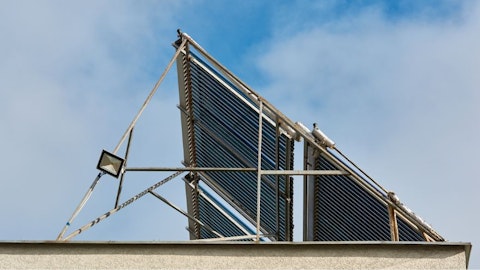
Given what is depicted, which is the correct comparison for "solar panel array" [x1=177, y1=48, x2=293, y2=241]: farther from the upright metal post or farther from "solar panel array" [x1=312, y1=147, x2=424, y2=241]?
the upright metal post

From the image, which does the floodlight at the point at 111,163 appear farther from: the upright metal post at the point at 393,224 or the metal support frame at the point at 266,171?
the upright metal post at the point at 393,224

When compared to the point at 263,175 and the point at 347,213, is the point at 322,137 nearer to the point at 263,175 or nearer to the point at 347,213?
the point at 347,213

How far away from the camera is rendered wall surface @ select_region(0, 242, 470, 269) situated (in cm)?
1452

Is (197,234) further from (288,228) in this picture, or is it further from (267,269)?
(267,269)

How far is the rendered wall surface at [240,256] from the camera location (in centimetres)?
1452

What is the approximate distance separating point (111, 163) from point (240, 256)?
290 centimetres

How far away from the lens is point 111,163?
16.4m

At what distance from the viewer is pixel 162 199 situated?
20.2 meters

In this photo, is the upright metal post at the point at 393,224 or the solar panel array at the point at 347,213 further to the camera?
the solar panel array at the point at 347,213

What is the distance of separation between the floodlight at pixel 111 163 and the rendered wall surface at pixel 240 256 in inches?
74.4

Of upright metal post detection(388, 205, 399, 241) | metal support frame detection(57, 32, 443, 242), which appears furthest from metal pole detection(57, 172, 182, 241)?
upright metal post detection(388, 205, 399, 241)

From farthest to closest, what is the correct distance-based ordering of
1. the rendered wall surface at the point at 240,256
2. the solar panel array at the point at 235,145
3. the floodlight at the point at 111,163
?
the solar panel array at the point at 235,145, the floodlight at the point at 111,163, the rendered wall surface at the point at 240,256

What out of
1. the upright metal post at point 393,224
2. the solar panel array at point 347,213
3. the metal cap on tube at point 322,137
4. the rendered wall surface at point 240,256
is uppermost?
the metal cap on tube at point 322,137

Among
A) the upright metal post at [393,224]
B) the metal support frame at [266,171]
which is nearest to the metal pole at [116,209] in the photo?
the metal support frame at [266,171]
